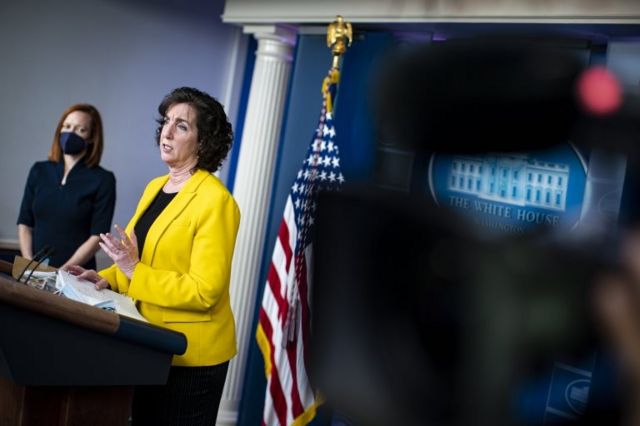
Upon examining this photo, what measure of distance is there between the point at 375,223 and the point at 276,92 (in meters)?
3.93

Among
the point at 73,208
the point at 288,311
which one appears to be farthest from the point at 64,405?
the point at 73,208

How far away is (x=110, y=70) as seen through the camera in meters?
5.31

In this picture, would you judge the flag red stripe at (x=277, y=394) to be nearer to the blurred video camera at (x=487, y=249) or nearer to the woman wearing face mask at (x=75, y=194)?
the woman wearing face mask at (x=75, y=194)

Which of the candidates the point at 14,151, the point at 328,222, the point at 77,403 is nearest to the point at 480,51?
the point at 328,222

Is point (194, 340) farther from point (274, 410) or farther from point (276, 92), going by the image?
point (276, 92)

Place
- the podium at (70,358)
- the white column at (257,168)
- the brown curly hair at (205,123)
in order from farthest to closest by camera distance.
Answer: the white column at (257,168), the brown curly hair at (205,123), the podium at (70,358)

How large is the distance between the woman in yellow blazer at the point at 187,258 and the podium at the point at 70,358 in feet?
0.57

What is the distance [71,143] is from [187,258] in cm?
173

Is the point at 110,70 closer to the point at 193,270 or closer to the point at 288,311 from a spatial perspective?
the point at 288,311

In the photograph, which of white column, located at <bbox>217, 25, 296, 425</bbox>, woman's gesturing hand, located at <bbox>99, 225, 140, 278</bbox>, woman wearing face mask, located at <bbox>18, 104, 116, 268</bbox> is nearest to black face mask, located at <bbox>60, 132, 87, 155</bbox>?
woman wearing face mask, located at <bbox>18, 104, 116, 268</bbox>

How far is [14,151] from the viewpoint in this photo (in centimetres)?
497

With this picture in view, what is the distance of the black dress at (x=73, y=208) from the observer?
3.77 m

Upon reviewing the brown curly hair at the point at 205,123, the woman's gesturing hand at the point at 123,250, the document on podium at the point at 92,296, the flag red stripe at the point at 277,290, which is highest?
the brown curly hair at the point at 205,123

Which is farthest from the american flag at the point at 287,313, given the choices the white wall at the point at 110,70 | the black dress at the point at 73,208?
the white wall at the point at 110,70
